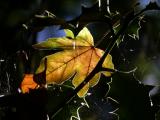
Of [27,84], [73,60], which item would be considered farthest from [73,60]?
[27,84]

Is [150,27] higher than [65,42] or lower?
lower

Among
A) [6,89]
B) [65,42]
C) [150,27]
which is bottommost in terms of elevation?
[150,27]

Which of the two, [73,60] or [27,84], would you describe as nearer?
[27,84]

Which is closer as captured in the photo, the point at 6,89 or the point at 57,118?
the point at 57,118

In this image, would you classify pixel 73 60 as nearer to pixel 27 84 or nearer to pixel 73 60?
pixel 73 60

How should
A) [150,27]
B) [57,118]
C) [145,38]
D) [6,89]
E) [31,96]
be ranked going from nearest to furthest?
[31,96], [57,118], [6,89], [150,27], [145,38]

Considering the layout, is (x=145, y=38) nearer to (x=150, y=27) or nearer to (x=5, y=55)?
(x=150, y=27)

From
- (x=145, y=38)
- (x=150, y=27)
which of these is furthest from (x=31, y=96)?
(x=145, y=38)

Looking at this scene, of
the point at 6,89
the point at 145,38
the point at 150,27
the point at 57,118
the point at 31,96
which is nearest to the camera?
the point at 31,96
